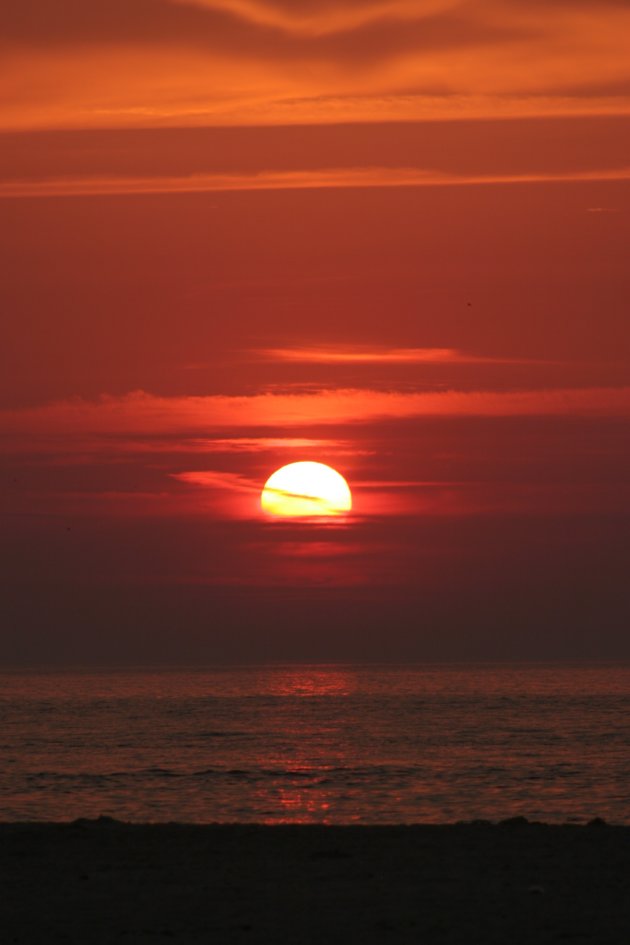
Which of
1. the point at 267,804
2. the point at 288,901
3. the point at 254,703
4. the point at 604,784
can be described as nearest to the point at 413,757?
the point at 604,784

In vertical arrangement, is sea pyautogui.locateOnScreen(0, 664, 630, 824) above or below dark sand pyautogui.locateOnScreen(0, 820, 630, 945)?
above

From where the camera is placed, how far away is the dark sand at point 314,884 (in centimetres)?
1641

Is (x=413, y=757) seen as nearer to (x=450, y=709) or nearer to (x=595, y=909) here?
(x=595, y=909)

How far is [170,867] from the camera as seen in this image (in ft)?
67.8

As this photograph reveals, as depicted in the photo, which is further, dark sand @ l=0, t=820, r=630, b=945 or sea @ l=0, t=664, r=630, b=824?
sea @ l=0, t=664, r=630, b=824

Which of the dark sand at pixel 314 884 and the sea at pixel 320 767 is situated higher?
the sea at pixel 320 767

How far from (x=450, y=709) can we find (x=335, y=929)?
300 feet

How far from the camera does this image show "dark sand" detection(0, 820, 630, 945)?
16406 millimetres

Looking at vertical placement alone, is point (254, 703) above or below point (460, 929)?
above

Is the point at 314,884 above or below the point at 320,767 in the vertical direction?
below

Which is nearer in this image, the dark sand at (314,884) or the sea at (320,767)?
the dark sand at (314,884)

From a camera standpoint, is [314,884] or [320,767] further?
[320,767]

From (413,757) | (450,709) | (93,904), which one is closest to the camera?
(93,904)

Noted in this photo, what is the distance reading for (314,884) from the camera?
19.3m
